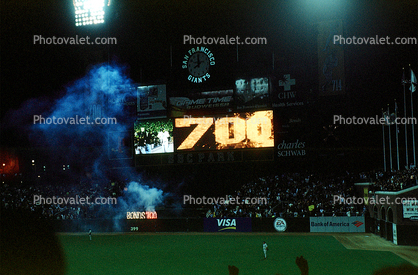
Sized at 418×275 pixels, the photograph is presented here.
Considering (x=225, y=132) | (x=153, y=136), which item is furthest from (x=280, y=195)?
(x=153, y=136)

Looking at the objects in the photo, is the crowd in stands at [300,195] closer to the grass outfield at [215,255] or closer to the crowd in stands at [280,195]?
the crowd in stands at [280,195]

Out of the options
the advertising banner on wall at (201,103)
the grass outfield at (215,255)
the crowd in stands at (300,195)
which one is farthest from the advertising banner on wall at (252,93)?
the grass outfield at (215,255)

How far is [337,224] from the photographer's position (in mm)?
34469

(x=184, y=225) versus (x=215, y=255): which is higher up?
(x=215, y=255)

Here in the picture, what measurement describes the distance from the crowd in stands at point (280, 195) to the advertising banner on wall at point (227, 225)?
1.09m

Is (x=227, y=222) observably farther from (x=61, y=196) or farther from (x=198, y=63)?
(x=61, y=196)

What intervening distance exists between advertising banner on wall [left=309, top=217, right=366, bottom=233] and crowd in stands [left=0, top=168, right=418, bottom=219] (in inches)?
17.9

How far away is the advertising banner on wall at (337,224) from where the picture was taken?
111 ft

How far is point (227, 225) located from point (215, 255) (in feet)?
42.0

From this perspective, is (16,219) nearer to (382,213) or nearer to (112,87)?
(382,213)

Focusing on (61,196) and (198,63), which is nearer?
(198,63)

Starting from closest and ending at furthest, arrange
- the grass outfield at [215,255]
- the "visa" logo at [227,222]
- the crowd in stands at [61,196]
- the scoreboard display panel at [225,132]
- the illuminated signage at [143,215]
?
the grass outfield at [215,255] → the scoreboard display panel at [225,132] → the "visa" logo at [227,222] → the illuminated signage at [143,215] → the crowd in stands at [61,196]

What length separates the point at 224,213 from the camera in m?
38.5

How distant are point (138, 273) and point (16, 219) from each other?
17515 millimetres
